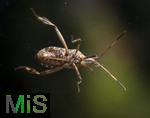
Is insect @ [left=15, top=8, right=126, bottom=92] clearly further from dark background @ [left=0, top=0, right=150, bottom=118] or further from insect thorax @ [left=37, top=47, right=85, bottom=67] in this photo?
dark background @ [left=0, top=0, right=150, bottom=118]

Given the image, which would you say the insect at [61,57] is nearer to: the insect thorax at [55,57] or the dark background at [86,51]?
the insect thorax at [55,57]

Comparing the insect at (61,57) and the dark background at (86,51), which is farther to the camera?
the dark background at (86,51)

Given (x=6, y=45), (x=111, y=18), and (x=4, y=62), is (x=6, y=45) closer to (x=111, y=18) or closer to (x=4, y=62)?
(x=4, y=62)

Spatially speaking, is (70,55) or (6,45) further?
(6,45)

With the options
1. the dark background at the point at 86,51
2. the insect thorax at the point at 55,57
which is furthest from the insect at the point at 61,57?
the dark background at the point at 86,51

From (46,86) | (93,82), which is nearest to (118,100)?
(93,82)

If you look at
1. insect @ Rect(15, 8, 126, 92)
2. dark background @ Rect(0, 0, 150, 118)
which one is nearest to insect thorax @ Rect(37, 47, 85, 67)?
insect @ Rect(15, 8, 126, 92)

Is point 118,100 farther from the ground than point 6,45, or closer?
closer
